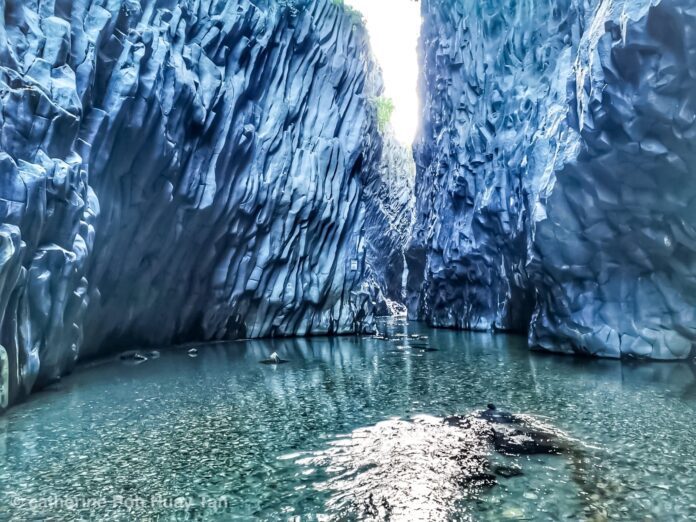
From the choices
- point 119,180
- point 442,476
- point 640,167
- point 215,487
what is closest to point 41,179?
point 119,180

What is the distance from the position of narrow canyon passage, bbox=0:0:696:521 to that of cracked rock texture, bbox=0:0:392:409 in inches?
3.8

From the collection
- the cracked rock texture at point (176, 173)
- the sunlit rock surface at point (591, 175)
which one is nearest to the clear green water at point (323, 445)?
the cracked rock texture at point (176, 173)

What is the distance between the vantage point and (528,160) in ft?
67.1

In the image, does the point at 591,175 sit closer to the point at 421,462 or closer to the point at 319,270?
the point at 421,462

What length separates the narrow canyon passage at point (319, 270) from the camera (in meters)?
5.12

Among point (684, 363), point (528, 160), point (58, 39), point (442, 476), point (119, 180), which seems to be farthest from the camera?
point (528, 160)

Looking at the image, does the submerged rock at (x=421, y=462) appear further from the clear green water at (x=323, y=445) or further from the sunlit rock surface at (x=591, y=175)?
the sunlit rock surface at (x=591, y=175)

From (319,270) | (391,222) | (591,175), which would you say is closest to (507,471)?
(591,175)

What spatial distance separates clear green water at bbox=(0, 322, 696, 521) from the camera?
4277 millimetres

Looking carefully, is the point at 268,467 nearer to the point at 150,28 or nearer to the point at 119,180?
the point at 119,180

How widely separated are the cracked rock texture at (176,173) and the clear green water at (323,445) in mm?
2389

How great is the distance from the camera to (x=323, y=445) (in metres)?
6.10

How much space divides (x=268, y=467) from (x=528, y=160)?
1915 cm

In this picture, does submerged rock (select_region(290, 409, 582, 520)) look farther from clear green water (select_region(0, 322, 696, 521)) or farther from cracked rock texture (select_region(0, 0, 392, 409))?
cracked rock texture (select_region(0, 0, 392, 409))
